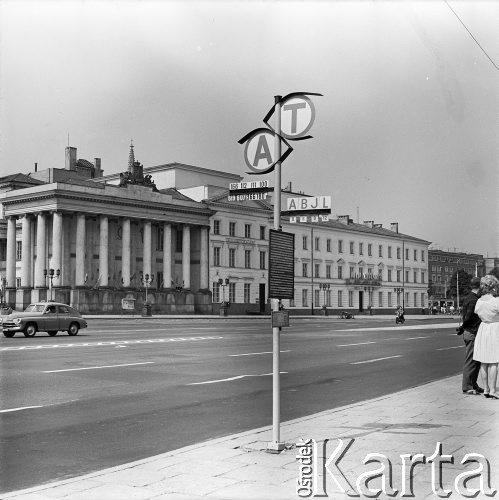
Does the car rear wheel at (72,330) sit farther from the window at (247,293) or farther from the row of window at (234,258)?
the window at (247,293)

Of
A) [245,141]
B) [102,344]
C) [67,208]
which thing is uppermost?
[67,208]

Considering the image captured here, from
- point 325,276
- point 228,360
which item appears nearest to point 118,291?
point 325,276

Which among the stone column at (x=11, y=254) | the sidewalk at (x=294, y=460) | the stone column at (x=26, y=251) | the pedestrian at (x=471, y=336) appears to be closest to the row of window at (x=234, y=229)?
the stone column at (x=26, y=251)

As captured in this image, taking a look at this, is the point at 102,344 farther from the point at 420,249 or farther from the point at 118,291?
the point at 420,249

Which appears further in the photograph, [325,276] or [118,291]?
[325,276]

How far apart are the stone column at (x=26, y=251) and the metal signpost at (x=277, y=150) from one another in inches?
2857

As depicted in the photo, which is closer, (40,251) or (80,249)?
(40,251)

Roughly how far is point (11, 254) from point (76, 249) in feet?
27.1

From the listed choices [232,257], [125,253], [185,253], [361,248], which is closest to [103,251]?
[125,253]

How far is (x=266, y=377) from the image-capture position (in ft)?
50.8

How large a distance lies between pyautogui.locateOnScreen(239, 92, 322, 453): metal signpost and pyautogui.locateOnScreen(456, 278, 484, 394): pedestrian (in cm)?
564

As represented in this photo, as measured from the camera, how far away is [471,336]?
12.5m

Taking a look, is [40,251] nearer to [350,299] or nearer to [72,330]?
[72,330]

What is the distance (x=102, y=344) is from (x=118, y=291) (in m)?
52.0
